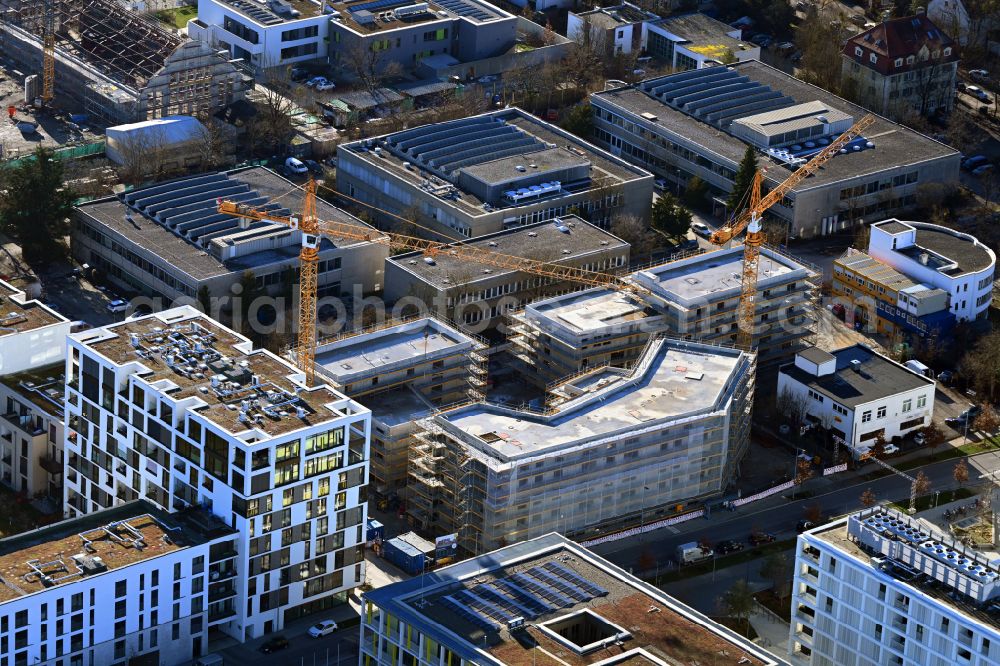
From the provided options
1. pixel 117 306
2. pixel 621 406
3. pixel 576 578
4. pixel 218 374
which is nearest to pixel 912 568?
pixel 576 578

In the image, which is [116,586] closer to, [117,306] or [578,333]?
[578,333]

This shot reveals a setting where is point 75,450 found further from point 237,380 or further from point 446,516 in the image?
point 446,516

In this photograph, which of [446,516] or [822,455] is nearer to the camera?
[446,516]

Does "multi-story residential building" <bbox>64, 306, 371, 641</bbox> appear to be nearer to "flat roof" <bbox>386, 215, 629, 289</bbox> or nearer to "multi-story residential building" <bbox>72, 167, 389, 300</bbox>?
"multi-story residential building" <bbox>72, 167, 389, 300</bbox>

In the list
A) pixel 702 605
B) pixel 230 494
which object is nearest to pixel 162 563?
pixel 230 494

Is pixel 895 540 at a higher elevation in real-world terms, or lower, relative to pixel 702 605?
higher

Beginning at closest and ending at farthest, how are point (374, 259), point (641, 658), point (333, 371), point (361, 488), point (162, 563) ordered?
point (641, 658) → point (162, 563) → point (361, 488) → point (333, 371) → point (374, 259)

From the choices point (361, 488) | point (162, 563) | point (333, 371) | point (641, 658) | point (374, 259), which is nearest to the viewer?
point (641, 658)

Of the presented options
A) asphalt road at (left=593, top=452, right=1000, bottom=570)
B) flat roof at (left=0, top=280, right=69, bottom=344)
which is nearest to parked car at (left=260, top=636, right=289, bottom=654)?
asphalt road at (left=593, top=452, right=1000, bottom=570)
